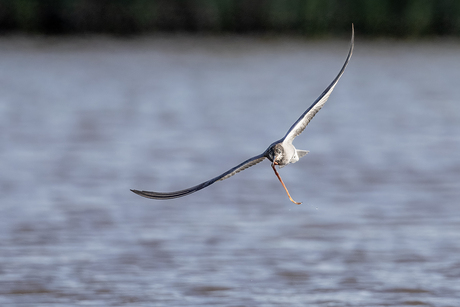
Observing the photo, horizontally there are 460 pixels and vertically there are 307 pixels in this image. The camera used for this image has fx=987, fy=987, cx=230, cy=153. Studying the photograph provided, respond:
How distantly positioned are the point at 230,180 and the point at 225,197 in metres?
1.09

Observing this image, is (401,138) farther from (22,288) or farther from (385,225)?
(22,288)

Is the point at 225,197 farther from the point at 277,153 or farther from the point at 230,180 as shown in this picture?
the point at 277,153

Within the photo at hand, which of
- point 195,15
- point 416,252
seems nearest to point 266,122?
point 416,252

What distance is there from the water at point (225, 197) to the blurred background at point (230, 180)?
0.03 meters

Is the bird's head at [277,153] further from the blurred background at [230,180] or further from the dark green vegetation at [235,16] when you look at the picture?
the dark green vegetation at [235,16]

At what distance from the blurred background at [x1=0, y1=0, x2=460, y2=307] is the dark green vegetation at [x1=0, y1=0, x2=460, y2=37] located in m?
0.24

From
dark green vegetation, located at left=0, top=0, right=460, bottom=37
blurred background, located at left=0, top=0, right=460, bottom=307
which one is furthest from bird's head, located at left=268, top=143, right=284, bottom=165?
dark green vegetation, located at left=0, top=0, right=460, bottom=37

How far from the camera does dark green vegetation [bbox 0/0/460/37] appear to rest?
107 feet

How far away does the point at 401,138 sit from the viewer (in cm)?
1608

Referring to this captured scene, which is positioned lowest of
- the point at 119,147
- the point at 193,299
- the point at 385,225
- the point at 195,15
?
the point at 193,299

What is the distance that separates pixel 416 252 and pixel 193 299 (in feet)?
7.98

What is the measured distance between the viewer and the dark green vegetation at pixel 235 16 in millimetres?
32625

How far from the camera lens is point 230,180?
1250 cm

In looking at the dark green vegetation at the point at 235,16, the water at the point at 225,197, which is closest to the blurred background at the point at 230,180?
the water at the point at 225,197
